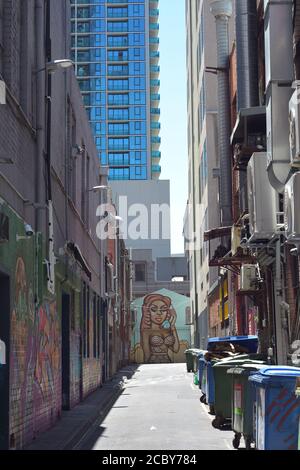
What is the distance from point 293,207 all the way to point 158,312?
7186 cm

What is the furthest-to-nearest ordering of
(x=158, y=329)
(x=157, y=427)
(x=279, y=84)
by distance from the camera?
(x=158, y=329), (x=157, y=427), (x=279, y=84)

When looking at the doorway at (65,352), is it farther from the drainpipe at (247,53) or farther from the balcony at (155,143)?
the balcony at (155,143)

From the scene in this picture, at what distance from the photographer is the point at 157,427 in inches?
703

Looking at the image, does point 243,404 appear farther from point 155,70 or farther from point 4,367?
point 155,70

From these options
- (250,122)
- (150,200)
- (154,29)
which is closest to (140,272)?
(150,200)

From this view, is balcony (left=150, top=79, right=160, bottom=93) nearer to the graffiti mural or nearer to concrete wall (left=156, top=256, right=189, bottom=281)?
concrete wall (left=156, top=256, right=189, bottom=281)

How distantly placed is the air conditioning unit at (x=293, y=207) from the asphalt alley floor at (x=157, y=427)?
11.7 feet

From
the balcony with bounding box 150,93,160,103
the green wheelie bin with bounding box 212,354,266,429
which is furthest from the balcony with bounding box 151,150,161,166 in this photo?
the green wheelie bin with bounding box 212,354,266,429

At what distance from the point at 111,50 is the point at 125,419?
11251 centimetres

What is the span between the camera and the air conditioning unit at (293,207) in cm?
1377

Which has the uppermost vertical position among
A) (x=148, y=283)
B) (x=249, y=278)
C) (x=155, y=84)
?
(x=155, y=84)

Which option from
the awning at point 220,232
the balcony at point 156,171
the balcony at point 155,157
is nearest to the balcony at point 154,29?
the balcony at point 155,157

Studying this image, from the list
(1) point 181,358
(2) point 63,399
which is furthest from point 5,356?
(1) point 181,358
